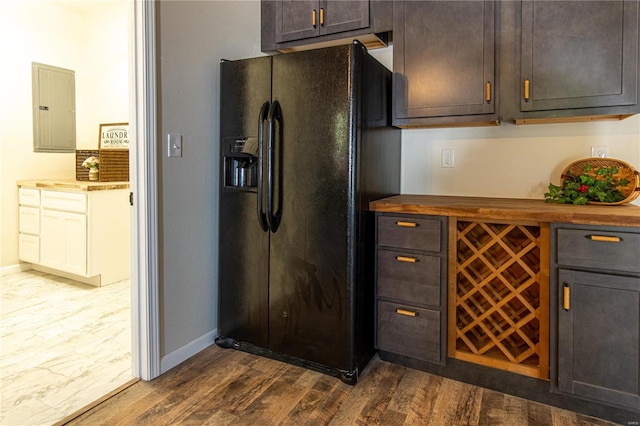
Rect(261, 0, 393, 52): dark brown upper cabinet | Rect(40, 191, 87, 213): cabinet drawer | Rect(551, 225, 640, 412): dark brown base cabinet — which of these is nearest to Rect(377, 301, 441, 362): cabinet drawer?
Rect(551, 225, 640, 412): dark brown base cabinet

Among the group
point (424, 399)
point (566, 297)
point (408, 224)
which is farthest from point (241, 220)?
point (566, 297)

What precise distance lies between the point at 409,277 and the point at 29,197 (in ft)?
12.6

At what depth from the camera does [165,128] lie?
2.04 meters

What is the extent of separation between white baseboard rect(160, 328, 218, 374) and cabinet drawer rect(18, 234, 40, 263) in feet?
8.39

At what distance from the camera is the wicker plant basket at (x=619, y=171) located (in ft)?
6.48

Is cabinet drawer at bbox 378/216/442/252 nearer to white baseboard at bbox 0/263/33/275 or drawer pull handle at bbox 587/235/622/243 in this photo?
drawer pull handle at bbox 587/235/622/243

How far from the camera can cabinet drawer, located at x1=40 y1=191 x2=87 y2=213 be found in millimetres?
3500

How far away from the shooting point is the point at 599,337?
166 cm

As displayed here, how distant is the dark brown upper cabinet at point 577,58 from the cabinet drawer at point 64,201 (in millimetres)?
3438

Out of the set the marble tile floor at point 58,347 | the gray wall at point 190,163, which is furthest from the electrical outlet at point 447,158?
the marble tile floor at point 58,347

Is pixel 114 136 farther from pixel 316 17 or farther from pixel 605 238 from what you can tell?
pixel 605 238

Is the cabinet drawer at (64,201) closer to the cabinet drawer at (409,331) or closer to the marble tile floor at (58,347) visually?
the marble tile floor at (58,347)

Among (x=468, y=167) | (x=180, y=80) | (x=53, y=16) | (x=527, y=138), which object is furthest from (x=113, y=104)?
(x=527, y=138)

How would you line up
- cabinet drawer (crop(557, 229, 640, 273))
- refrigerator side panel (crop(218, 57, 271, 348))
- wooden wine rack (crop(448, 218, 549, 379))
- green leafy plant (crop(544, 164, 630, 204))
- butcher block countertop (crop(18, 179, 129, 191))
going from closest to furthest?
cabinet drawer (crop(557, 229, 640, 273)), wooden wine rack (crop(448, 218, 549, 379)), green leafy plant (crop(544, 164, 630, 204)), refrigerator side panel (crop(218, 57, 271, 348)), butcher block countertop (crop(18, 179, 129, 191))
